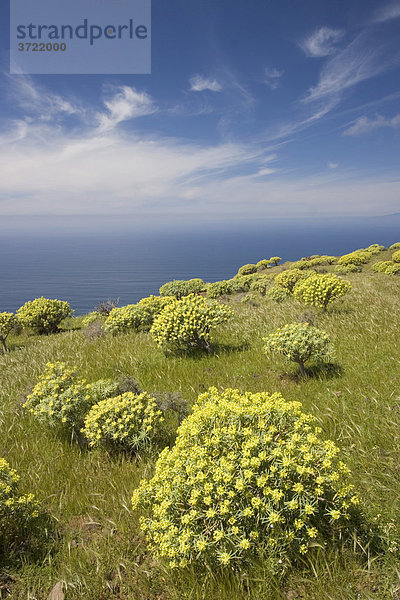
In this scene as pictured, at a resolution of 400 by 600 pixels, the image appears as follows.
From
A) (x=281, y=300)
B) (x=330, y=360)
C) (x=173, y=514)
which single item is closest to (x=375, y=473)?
(x=173, y=514)

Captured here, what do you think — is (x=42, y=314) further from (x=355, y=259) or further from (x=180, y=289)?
(x=355, y=259)

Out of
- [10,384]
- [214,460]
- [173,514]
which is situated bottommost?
[10,384]

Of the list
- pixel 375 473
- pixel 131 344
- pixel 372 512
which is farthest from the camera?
pixel 131 344

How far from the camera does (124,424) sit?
14.6 feet

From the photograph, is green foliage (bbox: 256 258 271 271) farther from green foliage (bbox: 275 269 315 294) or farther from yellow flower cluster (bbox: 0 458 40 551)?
yellow flower cluster (bbox: 0 458 40 551)

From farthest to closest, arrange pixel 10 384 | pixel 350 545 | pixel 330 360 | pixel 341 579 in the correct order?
pixel 10 384 → pixel 330 360 → pixel 350 545 → pixel 341 579

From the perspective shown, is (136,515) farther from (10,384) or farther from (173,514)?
(10,384)

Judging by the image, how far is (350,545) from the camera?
2.66 m

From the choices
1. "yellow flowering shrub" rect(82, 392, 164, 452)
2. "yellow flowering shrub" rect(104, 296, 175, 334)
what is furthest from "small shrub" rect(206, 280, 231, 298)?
"yellow flowering shrub" rect(82, 392, 164, 452)

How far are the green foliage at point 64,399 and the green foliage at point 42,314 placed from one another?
659 inches

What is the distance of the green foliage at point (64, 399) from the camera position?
4.81 m

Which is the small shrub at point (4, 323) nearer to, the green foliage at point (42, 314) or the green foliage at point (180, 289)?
the green foliage at point (42, 314)

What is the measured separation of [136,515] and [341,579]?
2.14 m

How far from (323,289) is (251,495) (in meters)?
8.86
